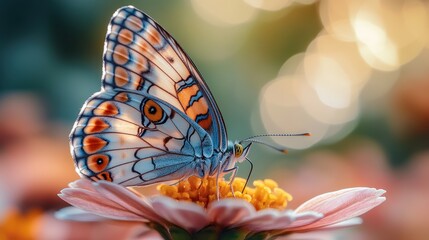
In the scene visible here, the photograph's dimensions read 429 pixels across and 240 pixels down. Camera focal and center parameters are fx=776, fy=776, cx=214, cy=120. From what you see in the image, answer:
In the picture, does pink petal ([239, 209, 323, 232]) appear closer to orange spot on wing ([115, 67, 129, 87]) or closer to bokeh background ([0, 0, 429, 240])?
orange spot on wing ([115, 67, 129, 87])

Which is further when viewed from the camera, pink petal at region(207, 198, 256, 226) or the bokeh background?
the bokeh background

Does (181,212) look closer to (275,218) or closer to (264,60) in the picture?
(275,218)

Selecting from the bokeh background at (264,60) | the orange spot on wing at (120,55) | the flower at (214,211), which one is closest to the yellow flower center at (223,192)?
the flower at (214,211)

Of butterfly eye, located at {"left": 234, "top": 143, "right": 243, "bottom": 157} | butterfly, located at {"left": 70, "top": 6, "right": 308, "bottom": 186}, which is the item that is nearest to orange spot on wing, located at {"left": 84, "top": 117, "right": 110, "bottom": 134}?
butterfly, located at {"left": 70, "top": 6, "right": 308, "bottom": 186}

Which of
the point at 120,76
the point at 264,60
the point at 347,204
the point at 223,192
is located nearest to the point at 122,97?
the point at 120,76

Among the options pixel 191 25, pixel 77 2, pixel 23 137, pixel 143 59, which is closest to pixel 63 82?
pixel 77 2

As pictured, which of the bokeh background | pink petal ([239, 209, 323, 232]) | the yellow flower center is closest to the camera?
pink petal ([239, 209, 323, 232])
